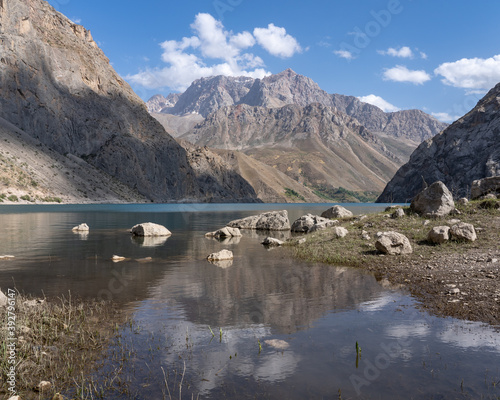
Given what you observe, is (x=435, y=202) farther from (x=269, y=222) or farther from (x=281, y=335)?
(x=269, y=222)

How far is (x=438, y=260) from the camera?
21141 millimetres

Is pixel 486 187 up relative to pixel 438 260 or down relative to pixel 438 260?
up

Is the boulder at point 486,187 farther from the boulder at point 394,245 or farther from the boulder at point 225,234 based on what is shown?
the boulder at point 225,234

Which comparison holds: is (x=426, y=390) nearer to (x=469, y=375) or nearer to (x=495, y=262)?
(x=469, y=375)

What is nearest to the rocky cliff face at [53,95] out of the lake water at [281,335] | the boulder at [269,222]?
the boulder at [269,222]

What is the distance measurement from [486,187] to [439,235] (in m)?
15.8

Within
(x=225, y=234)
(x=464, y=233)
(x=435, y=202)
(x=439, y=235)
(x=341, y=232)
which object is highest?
(x=435, y=202)

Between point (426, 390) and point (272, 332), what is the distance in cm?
477

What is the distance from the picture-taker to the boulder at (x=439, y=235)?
2411 centimetres

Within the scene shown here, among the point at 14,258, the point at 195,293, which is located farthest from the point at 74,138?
the point at 195,293

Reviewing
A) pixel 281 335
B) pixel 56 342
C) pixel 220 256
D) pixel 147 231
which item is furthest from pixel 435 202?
pixel 147 231

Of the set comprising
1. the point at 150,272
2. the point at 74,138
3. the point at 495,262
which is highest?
the point at 74,138

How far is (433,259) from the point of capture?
2155cm

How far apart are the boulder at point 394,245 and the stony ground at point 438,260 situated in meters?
0.51
